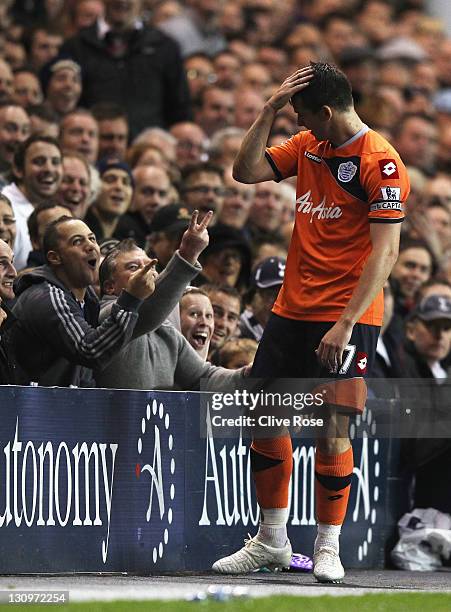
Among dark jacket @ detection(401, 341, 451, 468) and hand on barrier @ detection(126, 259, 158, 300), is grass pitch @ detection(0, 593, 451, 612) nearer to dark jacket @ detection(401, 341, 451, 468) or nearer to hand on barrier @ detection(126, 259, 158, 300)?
hand on barrier @ detection(126, 259, 158, 300)

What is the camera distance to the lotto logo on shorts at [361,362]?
8375mm

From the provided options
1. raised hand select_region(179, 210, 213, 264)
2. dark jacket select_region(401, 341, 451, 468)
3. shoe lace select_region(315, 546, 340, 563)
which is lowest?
shoe lace select_region(315, 546, 340, 563)

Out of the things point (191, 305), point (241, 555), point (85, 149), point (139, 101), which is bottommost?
point (241, 555)

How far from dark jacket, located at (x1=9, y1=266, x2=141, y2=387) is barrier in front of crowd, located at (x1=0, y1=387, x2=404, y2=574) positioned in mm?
248

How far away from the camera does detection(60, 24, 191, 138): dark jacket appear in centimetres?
1518

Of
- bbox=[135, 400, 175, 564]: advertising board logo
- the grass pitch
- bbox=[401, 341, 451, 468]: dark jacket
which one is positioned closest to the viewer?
the grass pitch

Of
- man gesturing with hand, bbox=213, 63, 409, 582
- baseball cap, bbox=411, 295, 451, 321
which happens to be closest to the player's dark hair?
man gesturing with hand, bbox=213, 63, 409, 582

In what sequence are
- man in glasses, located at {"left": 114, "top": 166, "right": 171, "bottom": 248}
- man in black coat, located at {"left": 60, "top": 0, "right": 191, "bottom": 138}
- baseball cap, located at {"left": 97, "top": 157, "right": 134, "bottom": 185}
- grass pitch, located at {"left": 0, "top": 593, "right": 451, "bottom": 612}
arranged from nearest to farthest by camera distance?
grass pitch, located at {"left": 0, "top": 593, "right": 451, "bottom": 612} < baseball cap, located at {"left": 97, "top": 157, "right": 134, "bottom": 185} < man in glasses, located at {"left": 114, "top": 166, "right": 171, "bottom": 248} < man in black coat, located at {"left": 60, "top": 0, "right": 191, "bottom": 138}

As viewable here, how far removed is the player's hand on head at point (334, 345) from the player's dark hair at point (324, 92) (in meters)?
1.16

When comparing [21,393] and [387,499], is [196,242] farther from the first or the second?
[387,499]

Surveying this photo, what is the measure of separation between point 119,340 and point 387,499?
292cm

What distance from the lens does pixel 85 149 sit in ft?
43.7

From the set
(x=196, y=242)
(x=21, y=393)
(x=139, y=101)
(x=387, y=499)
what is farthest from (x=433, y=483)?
(x=139, y=101)

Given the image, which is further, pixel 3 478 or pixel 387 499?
pixel 387 499
